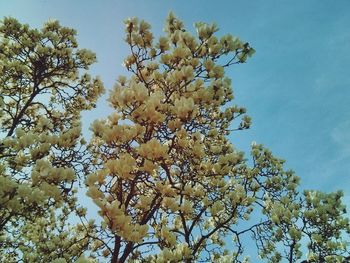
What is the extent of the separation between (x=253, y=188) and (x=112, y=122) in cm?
578

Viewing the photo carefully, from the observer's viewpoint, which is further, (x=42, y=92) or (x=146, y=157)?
(x=42, y=92)

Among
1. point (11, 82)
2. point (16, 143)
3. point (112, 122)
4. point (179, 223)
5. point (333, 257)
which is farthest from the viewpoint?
point (11, 82)

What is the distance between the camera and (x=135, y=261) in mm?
7395

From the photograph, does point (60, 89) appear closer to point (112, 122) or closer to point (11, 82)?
point (11, 82)

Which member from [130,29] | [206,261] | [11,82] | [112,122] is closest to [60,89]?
[11,82]

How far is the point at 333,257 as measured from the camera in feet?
25.9

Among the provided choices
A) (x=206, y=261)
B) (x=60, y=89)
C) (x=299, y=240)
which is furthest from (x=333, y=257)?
(x=60, y=89)

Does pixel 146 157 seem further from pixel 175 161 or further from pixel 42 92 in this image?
pixel 42 92

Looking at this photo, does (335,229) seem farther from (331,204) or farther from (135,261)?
(135,261)

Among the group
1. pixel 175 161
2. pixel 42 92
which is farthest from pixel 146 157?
pixel 42 92

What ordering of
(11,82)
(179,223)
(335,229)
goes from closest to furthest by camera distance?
(335,229) → (179,223) → (11,82)

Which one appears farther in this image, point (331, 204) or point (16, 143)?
point (331, 204)

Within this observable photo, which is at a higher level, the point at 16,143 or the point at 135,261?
the point at 16,143

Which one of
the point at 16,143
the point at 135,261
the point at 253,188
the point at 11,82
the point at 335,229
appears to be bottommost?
the point at 135,261
